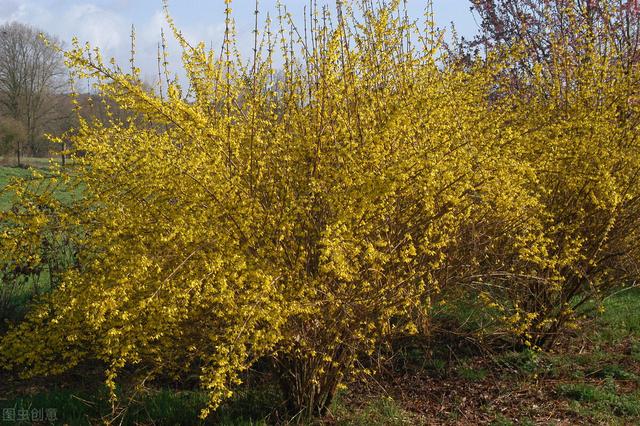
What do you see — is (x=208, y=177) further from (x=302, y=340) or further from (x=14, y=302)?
(x=14, y=302)

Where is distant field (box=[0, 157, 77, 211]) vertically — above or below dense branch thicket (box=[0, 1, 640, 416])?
above

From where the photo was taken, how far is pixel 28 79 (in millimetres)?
26688

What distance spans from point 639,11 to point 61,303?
7105 millimetres

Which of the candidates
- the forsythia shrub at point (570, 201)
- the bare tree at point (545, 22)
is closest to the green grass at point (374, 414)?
the forsythia shrub at point (570, 201)

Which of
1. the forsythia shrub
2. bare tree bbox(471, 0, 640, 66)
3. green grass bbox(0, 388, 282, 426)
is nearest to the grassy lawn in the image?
green grass bbox(0, 388, 282, 426)

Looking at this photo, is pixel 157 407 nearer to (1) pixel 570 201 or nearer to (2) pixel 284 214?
(2) pixel 284 214

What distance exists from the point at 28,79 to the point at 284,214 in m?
27.0

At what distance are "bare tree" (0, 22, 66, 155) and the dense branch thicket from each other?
23.8 m

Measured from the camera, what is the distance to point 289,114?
12.2ft

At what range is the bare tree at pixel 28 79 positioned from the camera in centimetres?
2558

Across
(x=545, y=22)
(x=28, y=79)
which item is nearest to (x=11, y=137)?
(x=28, y=79)

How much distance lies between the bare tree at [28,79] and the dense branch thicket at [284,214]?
78.0 ft

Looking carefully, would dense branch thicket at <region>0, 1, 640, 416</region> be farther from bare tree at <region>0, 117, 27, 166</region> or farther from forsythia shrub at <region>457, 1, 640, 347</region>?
bare tree at <region>0, 117, 27, 166</region>

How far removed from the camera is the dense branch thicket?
10.3 feet
